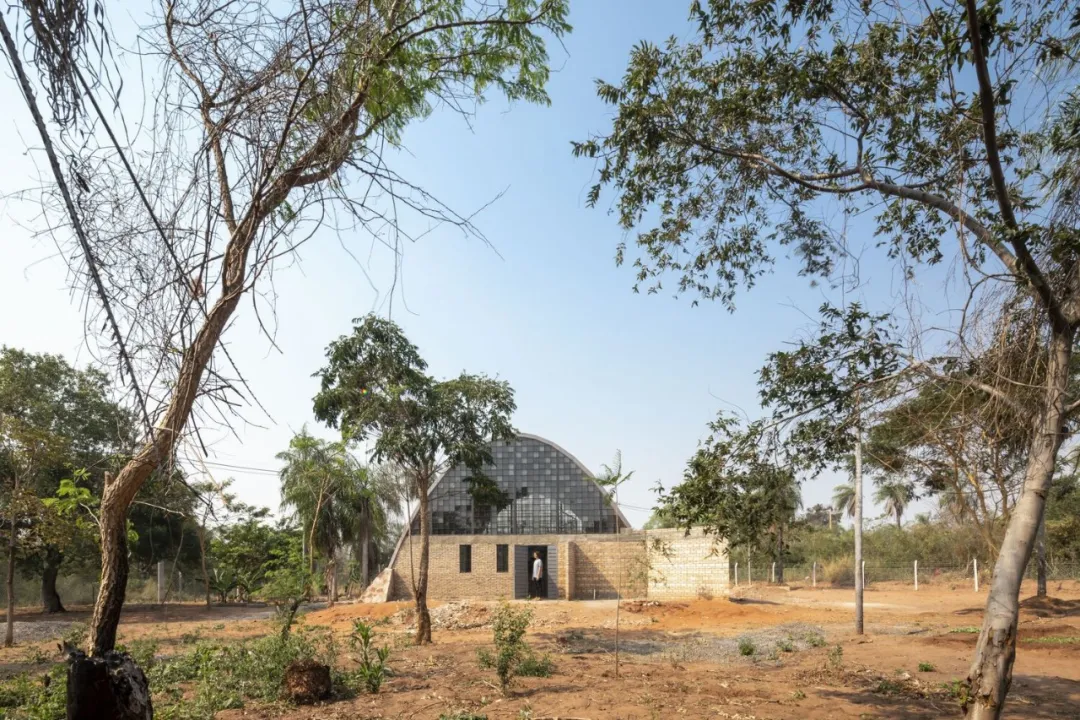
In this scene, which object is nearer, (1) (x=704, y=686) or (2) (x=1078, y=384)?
(2) (x=1078, y=384)

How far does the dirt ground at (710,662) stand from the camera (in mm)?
7770

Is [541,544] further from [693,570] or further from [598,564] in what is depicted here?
[693,570]

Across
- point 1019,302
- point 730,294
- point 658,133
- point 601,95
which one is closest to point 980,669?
point 1019,302

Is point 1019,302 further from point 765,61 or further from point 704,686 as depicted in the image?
point 704,686

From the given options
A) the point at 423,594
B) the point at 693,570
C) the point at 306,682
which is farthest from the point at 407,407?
the point at 693,570

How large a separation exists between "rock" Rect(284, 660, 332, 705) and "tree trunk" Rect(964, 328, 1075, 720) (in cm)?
617

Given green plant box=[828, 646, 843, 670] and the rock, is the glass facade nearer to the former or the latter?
green plant box=[828, 646, 843, 670]

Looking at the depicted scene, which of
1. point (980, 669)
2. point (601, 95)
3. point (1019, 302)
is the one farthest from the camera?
point (601, 95)

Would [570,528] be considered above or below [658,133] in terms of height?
below

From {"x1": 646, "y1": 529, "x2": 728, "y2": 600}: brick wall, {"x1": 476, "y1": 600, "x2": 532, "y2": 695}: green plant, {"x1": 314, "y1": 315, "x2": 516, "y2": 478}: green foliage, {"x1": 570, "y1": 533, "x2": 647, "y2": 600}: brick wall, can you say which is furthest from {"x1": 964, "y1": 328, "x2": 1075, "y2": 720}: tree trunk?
{"x1": 570, "y1": 533, "x2": 647, "y2": 600}: brick wall

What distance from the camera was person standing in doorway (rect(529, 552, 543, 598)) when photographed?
2668 cm

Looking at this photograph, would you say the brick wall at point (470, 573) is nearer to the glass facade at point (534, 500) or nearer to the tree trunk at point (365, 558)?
the glass facade at point (534, 500)

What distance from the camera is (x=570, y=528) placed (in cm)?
3016

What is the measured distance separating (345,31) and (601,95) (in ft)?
15.0
